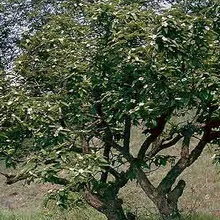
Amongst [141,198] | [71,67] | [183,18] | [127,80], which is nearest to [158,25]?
[183,18]

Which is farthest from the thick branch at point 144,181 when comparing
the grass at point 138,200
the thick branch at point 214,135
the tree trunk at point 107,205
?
the grass at point 138,200

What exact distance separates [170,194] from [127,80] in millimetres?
1482

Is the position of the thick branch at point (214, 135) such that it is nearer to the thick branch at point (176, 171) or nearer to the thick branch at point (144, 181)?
the thick branch at point (176, 171)

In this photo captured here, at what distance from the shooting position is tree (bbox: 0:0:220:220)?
3.72 m

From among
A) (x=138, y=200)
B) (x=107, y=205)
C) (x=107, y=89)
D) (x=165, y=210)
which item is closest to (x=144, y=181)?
(x=165, y=210)

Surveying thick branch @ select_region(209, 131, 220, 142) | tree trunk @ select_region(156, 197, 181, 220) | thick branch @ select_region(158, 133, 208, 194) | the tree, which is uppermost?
the tree

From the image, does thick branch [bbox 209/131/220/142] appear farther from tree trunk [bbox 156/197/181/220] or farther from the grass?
the grass

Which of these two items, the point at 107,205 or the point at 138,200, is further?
the point at 138,200

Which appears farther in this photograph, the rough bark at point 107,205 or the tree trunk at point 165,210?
the rough bark at point 107,205

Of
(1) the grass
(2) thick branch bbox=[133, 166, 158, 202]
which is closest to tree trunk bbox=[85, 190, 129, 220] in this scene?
(2) thick branch bbox=[133, 166, 158, 202]

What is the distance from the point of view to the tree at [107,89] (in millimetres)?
3717

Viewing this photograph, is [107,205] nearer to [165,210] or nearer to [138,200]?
[165,210]

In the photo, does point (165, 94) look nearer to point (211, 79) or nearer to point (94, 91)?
point (211, 79)

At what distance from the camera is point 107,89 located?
14.0ft
